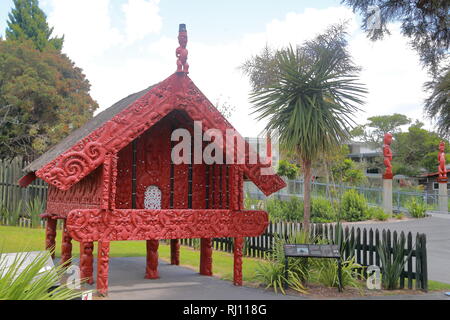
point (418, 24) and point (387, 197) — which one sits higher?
point (418, 24)

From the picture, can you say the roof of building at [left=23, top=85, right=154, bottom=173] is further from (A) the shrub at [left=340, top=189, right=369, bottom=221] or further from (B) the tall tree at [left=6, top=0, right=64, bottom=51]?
(B) the tall tree at [left=6, top=0, right=64, bottom=51]

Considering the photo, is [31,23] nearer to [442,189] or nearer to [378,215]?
[378,215]

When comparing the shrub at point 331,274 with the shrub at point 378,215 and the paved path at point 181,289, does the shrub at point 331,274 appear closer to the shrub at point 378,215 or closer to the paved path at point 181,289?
the paved path at point 181,289

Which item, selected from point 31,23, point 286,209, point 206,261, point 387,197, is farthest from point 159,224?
point 31,23

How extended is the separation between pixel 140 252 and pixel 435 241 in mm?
11193

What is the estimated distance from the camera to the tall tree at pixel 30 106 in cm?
2642

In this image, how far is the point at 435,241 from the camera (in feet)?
55.3

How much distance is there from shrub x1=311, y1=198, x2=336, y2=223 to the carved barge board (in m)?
13.7

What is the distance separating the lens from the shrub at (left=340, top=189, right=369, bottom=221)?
2298cm

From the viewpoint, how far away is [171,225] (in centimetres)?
803

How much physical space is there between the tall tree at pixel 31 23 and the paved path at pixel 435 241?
33.1 metres
